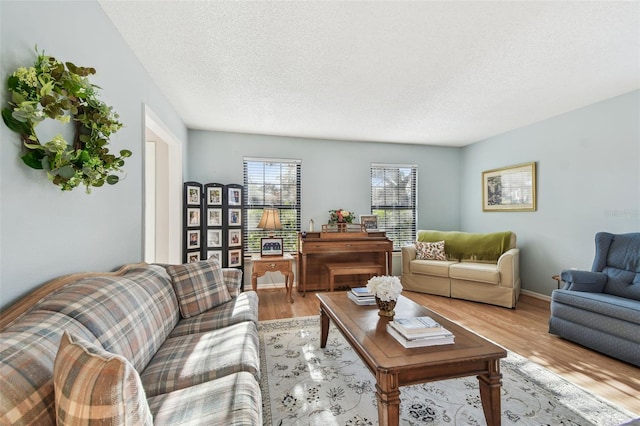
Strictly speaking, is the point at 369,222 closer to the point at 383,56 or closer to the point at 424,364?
the point at 383,56

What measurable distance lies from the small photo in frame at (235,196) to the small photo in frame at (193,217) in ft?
1.55

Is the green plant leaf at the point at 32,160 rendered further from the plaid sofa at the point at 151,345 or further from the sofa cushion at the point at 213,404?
the sofa cushion at the point at 213,404

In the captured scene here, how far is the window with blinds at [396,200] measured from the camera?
5.19 m

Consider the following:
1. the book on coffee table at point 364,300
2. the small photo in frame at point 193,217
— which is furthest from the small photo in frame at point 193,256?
the book on coffee table at point 364,300

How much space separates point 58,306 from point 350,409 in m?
1.61

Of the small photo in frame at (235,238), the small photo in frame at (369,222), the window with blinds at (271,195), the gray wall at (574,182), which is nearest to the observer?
the gray wall at (574,182)

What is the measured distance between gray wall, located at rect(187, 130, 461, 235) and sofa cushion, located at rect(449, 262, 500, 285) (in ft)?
4.72

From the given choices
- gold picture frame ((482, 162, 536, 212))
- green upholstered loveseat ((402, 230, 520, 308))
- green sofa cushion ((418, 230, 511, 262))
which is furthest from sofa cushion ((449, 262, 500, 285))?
gold picture frame ((482, 162, 536, 212))

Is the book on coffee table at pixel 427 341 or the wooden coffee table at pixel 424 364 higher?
the book on coffee table at pixel 427 341

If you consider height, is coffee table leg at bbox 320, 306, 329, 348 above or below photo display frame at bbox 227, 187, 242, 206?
below

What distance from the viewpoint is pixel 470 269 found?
154 inches

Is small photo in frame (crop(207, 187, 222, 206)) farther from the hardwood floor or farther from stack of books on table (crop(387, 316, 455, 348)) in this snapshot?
stack of books on table (crop(387, 316, 455, 348))

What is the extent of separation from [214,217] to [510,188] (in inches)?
177

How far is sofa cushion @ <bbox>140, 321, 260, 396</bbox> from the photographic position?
1329 mm
